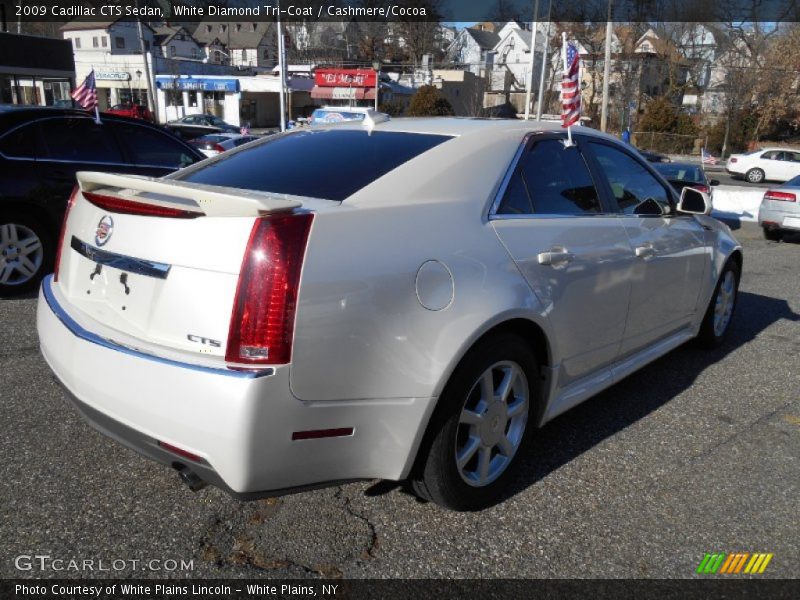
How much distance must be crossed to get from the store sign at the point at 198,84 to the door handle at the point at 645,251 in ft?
173

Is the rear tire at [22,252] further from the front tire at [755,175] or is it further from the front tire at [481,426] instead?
the front tire at [755,175]

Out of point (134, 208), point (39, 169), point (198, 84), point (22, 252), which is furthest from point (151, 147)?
point (198, 84)

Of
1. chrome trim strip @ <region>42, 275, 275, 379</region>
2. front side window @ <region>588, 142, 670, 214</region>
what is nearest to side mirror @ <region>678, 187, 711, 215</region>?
front side window @ <region>588, 142, 670, 214</region>

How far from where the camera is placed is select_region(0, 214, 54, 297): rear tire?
18.9 ft

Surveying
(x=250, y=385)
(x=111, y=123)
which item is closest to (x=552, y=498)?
(x=250, y=385)

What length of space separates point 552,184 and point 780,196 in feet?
34.2

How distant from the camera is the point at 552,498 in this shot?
9.94 feet

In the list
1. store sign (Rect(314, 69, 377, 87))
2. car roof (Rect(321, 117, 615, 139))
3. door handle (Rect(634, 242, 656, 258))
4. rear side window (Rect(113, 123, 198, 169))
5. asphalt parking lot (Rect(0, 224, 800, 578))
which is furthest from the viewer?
store sign (Rect(314, 69, 377, 87))

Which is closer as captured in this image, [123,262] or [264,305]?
[264,305]

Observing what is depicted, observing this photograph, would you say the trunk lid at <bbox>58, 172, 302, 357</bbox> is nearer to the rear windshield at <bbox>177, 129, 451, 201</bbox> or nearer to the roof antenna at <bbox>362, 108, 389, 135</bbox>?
the rear windshield at <bbox>177, 129, 451, 201</bbox>

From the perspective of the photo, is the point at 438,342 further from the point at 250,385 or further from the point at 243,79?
the point at 243,79

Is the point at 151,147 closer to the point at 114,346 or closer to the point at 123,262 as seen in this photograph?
the point at 123,262

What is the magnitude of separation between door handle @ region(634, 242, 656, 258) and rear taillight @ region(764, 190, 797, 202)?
954 centimetres

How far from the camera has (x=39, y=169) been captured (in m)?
5.93
